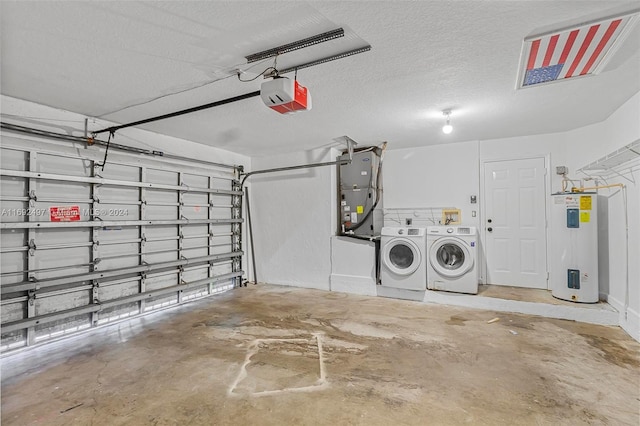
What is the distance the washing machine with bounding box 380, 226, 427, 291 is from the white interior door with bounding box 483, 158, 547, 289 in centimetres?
122

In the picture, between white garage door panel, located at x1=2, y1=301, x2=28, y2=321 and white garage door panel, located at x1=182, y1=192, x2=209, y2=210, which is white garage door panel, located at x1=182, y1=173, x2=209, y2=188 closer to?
white garage door panel, located at x1=182, y1=192, x2=209, y2=210

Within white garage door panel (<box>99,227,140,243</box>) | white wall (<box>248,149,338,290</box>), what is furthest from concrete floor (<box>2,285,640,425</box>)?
white wall (<box>248,149,338,290</box>)

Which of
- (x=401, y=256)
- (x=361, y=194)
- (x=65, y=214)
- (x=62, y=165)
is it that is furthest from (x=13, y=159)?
(x=401, y=256)

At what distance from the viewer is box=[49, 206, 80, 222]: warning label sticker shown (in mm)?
3229

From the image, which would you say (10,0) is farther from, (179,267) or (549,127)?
(549,127)

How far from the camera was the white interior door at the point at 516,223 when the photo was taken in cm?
455

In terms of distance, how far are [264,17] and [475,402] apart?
2.97 metres

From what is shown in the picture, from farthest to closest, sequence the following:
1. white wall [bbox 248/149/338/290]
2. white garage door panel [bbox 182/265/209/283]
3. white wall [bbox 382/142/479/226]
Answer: white wall [bbox 248/149/338/290] → white wall [bbox 382/142/479/226] → white garage door panel [bbox 182/265/209/283]

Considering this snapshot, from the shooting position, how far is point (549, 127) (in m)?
4.19

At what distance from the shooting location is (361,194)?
5223 mm

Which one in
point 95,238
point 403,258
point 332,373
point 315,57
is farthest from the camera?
point 403,258

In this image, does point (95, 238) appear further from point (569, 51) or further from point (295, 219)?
point (569, 51)

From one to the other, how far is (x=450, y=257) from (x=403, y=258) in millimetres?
722

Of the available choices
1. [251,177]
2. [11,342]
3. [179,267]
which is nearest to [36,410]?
[11,342]
